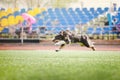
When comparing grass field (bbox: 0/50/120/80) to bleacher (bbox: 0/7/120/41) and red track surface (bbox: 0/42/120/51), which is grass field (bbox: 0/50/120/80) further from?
bleacher (bbox: 0/7/120/41)

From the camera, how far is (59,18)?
28.9ft

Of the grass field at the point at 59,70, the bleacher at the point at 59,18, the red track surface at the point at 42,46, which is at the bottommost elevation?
the red track surface at the point at 42,46

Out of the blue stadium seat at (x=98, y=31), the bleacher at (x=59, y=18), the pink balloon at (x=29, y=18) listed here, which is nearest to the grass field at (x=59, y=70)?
the blue stadium seat at (x=98, y=31)

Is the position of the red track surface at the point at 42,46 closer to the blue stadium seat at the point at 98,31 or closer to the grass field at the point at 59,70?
the blue stadium seat at the point at 98,31

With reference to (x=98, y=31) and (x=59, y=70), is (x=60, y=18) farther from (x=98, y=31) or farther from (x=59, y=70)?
(x=59, y=70)

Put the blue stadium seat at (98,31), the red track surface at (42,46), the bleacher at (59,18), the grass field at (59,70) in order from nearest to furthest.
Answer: the grass field at (59,70)
the red track surface at (42,46)
the blue stadium seat at (98,31)
the bleacher at (59,18)

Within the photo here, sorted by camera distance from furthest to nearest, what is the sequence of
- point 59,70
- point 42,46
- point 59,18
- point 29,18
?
point 59,18
point 29,18
point 42,46
point 59,70

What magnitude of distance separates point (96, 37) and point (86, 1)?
961mm

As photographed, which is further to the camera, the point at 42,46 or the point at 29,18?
the point at 29,18

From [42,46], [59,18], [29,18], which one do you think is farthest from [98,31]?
[29,18]

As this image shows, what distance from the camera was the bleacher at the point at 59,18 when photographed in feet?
27.0

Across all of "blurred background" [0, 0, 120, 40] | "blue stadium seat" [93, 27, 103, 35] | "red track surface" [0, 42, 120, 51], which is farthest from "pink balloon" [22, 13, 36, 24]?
"blue stadium seat" [93, 27, 103, 35]

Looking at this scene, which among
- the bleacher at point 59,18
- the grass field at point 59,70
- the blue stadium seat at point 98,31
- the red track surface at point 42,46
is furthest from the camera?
the bleacher at point 59,18

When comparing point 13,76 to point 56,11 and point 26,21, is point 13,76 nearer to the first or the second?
point 26,21
